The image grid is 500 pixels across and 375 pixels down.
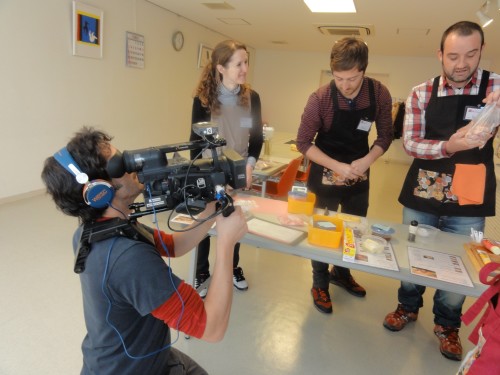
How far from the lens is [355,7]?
4.14 m

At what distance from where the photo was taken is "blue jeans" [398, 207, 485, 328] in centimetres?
161

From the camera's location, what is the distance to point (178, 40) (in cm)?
548

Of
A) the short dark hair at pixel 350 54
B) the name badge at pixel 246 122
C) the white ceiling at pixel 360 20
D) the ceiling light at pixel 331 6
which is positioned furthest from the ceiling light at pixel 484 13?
the name badge at pixel 246 122

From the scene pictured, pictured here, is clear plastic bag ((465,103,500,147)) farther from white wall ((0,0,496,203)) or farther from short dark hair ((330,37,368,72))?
white wall ((0,0,496,203))

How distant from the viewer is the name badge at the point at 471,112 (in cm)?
146

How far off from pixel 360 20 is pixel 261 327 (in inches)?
177

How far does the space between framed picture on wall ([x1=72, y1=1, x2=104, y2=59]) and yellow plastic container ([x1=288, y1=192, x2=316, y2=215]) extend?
3.27 meters

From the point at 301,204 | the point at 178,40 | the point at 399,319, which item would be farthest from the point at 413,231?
the point at 178,40

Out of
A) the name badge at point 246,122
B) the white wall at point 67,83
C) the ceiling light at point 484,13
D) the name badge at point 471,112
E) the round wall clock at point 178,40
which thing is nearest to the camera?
the name badge at point 471,112

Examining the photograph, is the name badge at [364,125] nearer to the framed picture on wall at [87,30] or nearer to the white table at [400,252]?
the white table at [400,252]

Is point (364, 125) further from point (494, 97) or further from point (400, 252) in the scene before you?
point (400, 252)

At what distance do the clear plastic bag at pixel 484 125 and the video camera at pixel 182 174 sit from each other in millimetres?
973

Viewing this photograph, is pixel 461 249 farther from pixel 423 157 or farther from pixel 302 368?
pixel 302 368

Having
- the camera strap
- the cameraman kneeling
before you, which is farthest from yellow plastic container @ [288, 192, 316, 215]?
the camera strap
